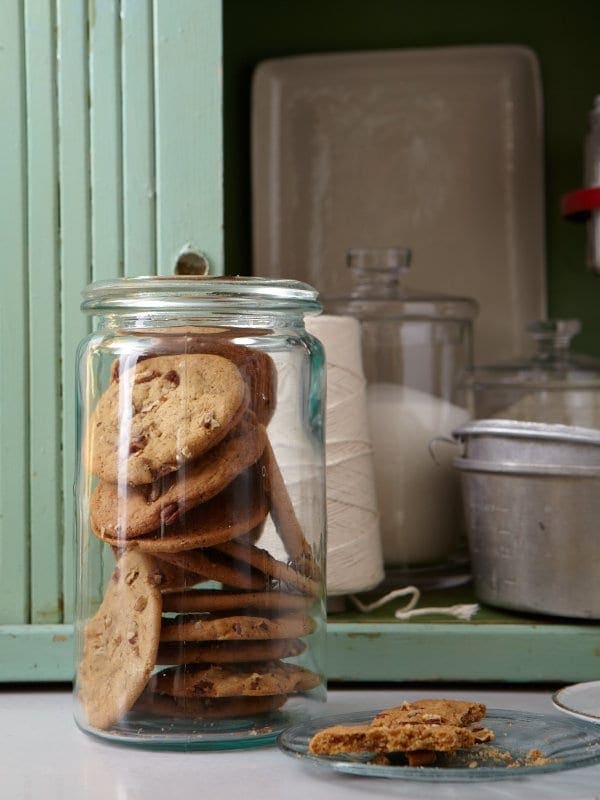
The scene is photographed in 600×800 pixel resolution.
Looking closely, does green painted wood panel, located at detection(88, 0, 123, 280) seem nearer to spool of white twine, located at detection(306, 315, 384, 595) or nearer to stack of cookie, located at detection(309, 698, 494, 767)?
spool of white twine, located at detection(306, 315, 384, 595)

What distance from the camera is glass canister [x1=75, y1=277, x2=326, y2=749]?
0.61 m


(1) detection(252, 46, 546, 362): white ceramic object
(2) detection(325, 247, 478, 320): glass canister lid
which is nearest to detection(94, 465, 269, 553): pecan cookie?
(2) detection(325, 247, 478, 320): glass canister lid

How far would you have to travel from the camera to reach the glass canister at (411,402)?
35.7 inches

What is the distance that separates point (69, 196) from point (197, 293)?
0.60ft

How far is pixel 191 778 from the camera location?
58cm

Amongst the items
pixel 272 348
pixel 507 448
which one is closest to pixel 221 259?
pixel 272 348

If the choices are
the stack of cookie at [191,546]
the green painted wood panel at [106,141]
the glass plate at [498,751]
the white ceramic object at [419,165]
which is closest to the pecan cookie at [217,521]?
the stack of cookie at [191,546]

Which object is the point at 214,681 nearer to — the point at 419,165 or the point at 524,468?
the point at 524,468

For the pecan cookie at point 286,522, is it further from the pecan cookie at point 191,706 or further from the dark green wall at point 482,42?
the dark green wall at point 482,42

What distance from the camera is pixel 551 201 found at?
3.48 ft

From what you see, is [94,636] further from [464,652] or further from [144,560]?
[464,652]

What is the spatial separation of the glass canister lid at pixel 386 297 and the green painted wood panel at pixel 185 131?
0.20m

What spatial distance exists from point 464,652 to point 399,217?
439 millimetres

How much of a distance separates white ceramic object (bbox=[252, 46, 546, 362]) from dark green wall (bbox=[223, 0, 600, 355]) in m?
0.02
